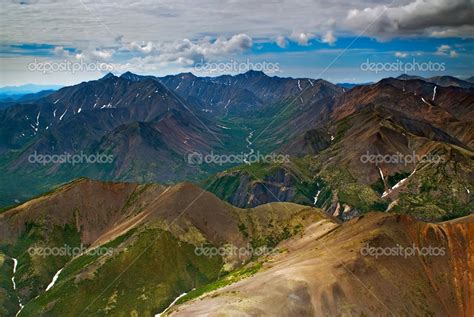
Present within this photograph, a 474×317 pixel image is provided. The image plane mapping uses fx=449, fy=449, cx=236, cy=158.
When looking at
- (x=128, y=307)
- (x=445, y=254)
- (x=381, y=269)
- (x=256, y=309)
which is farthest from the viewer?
(x=128, y=307)

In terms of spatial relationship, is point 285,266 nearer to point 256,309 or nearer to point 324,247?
point 324,247

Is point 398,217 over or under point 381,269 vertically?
over

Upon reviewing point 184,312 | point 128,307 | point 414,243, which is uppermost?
point 414,243

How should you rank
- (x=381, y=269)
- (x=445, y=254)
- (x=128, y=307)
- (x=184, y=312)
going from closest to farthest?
(x=184, y=312)
(x=381, y=269)
(x=445, y=254)
(x=128, y=307)

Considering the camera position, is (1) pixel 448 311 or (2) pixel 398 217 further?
(2) pixel 398 217

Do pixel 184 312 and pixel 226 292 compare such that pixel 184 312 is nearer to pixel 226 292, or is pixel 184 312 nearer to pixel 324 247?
pixel 226 292

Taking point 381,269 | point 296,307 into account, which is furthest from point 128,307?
point 381,269
